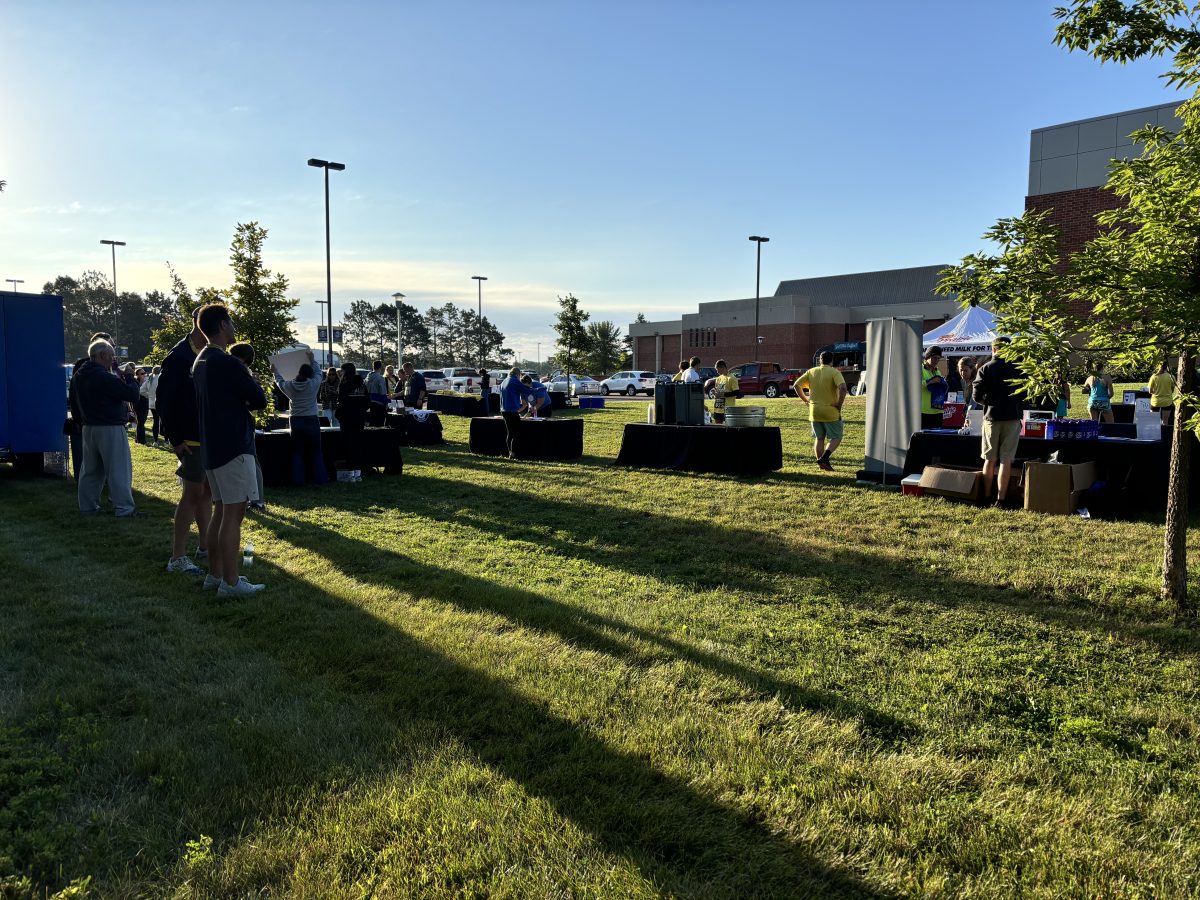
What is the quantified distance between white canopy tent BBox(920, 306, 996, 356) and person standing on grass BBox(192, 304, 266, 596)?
17.1 m

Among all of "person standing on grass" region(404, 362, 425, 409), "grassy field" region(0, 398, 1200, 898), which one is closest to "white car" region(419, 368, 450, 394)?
"person standing on grass" region(404, 362, 425, 409)

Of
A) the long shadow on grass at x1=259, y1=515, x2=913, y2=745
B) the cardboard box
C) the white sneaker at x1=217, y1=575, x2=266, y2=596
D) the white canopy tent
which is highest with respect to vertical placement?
the white canopy tent

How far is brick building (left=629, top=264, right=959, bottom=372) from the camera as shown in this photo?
60.5 m

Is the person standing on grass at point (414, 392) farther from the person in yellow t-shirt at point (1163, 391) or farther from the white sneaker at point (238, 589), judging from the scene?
the person in yellow t-shirt at point (1163, 391)

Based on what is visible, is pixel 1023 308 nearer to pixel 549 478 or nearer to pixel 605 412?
pixel 549 478

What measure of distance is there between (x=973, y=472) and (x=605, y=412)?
1758 centimetres

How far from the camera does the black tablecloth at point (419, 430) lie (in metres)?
15.6

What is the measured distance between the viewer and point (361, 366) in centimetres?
7244

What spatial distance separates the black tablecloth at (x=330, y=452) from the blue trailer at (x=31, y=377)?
→ 330cm

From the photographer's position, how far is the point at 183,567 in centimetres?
580

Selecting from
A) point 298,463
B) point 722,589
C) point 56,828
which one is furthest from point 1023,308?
point 298,463

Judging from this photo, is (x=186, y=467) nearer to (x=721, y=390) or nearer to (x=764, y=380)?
(x=721, y=390)

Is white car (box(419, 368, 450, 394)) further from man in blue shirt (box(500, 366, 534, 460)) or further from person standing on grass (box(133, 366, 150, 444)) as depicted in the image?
man in blue shirt (box(500, 366, 534, 460))

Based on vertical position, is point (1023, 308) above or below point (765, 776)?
above
